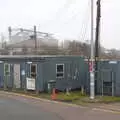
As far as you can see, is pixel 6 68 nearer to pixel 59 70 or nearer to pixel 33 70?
pixel 33 70

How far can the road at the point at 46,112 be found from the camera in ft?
51.8

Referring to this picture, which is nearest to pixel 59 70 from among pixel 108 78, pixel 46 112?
pixel 108 78

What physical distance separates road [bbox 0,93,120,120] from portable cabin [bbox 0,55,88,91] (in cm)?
544

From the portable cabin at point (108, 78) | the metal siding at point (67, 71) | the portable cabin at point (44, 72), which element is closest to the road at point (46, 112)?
the portable cabin at point (108, 78)

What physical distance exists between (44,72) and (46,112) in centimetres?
969

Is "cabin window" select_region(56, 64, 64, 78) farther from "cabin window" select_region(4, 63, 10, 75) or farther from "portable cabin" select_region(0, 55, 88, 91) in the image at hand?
"cabin window" select_region(4, 63, 10, 75)

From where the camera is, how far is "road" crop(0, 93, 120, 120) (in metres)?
15.8

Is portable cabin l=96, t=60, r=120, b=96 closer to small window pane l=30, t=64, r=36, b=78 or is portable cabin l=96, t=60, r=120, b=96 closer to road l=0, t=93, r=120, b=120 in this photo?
road l=0, t=93, r=120, b=120

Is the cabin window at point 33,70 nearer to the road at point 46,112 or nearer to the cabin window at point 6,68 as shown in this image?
the cabin window at point 6,68

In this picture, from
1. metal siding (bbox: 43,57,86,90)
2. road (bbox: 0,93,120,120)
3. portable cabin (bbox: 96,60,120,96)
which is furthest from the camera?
metal siding (bbox: 43,57,86,90)

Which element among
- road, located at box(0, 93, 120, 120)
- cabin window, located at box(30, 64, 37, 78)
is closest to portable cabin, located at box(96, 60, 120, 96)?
road, located at box(0, 93, 120, 120)

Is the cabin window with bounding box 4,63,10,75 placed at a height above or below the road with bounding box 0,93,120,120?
above

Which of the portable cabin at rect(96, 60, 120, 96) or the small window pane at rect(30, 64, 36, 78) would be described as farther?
the small window pane at rect(30, 64, 36, 78)

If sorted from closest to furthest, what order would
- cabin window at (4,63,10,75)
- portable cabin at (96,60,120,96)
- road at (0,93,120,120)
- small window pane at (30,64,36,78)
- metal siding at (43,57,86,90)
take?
road at (0,93,120,120) → portable cabin at (96,60,120,96) → metal siding at (43,57,86,90) → small window pane at (30,64,36,78) → cabin window at (4,63,10,75)
